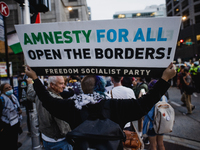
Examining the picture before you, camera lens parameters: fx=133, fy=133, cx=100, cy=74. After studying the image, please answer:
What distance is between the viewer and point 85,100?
1433 mm

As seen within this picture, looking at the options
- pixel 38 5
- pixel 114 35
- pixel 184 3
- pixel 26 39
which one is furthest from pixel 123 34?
pixel 184 3

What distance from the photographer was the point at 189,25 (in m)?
35.9

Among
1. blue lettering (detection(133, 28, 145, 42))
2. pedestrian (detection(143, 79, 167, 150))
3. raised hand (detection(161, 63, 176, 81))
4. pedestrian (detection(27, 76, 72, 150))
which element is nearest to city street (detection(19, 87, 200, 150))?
pedestrian (detection(143, 79, 167, 150))

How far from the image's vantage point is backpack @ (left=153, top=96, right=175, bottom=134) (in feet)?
8.85

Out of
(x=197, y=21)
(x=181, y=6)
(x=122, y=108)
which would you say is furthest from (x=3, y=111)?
(x=181, y=6)

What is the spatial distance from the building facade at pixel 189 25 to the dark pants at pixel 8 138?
115 feet

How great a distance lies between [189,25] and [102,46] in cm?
4394

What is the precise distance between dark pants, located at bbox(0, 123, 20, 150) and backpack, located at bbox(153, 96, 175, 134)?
10.8 ft

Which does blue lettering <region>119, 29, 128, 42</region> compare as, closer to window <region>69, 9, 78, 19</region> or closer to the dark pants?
the dark pants

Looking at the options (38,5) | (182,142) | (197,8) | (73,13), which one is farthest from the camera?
(197,8)

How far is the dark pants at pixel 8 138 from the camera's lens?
303 cm

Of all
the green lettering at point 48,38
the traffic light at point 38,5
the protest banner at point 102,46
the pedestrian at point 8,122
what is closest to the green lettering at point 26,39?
the protest banner at point 102,46

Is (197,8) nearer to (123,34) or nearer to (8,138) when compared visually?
(123,34)

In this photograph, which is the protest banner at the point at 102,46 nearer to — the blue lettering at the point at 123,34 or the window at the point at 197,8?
the blue lettering at the point at 123,34
